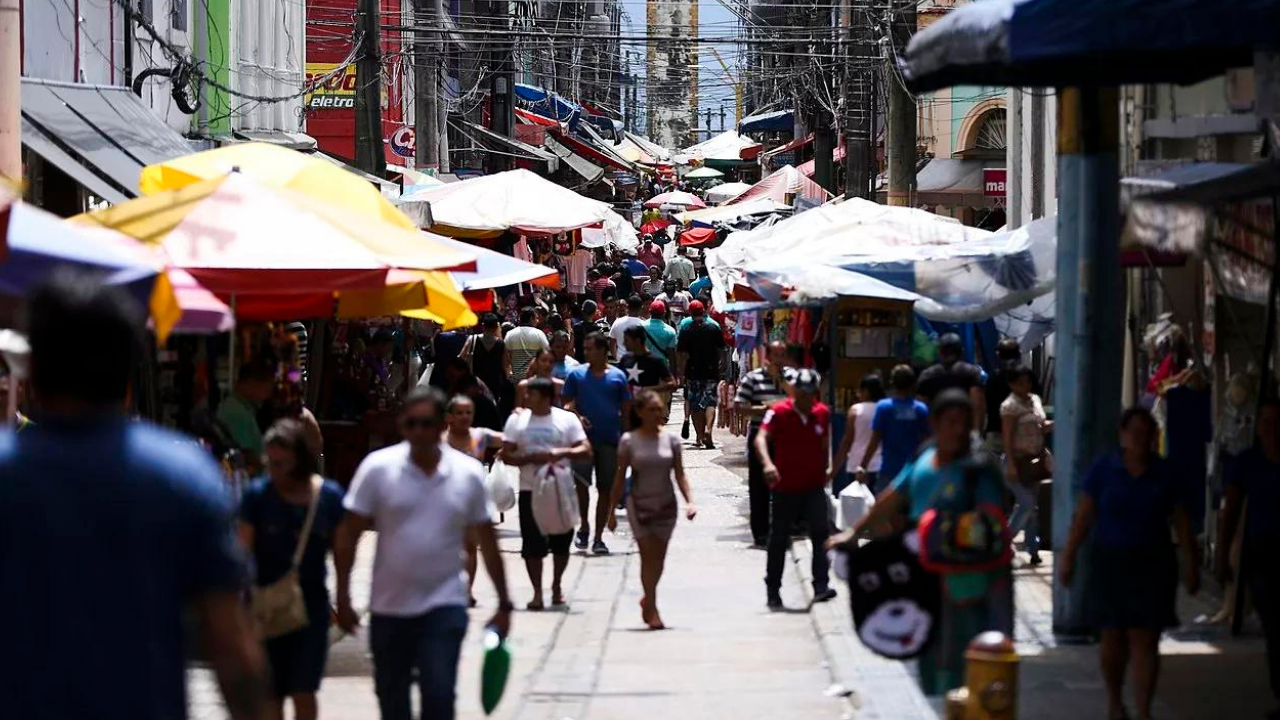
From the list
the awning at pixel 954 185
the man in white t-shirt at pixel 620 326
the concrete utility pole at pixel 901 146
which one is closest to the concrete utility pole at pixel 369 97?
the man in white t-shirt at pixel 620 326

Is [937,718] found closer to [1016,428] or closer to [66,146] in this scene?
[1016,428]

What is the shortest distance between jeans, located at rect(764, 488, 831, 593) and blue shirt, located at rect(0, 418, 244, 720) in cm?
848

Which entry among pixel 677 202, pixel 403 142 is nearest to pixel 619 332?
pixel 403 142

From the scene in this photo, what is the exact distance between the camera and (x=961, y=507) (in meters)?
8.00

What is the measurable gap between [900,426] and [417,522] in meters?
6.00

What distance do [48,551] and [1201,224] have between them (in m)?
8.31

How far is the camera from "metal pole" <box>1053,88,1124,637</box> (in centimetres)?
1053

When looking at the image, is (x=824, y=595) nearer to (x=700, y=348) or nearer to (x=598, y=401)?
(x=598, y=401)

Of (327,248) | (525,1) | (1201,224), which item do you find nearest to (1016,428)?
(1201,224)

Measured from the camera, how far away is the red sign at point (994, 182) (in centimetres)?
2767

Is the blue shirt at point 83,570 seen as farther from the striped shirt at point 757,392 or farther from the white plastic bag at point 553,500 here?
the striped shirt at point 757,392

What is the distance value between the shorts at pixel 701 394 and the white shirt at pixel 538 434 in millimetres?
8978

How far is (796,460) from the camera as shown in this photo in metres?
12.1

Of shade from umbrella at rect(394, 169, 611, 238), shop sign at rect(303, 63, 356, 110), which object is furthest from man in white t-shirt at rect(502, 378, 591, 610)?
shop sign at rect(303, 63, 356, 110)
